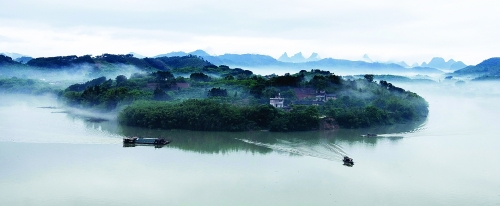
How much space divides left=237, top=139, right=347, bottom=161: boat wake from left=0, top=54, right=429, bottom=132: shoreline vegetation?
1.58 metres

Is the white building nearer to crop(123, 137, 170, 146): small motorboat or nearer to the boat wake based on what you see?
the boat wake

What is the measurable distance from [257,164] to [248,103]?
6.34 m

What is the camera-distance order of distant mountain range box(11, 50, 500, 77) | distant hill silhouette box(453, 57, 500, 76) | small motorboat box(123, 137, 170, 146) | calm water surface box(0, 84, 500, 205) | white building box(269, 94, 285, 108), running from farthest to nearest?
distant hill silhouette box(453, 57, 500, 76) → distant mountain range box(11, 50, 500, 77) → white building box(269, 94, 285, 108) → small motorboat box(123, 137, 170, 146) → calm water surface box(0, 84, 500, 205)

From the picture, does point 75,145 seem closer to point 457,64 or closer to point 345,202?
point 345,202

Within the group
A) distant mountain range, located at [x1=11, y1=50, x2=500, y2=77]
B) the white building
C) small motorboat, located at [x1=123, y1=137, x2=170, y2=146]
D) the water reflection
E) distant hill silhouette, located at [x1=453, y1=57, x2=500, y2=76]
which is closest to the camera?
the water reflection

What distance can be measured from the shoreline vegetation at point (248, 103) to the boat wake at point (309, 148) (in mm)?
1577

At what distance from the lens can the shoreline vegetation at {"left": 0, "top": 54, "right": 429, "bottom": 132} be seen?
494 inches

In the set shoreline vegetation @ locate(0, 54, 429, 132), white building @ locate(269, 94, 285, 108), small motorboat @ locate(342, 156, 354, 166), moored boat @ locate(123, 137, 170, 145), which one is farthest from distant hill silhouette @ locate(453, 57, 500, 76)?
moored boat @ locate(123, 137, 170, 145)

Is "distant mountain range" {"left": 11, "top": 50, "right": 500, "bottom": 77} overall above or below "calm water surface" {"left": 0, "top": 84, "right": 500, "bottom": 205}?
above

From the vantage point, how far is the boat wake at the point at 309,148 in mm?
9470

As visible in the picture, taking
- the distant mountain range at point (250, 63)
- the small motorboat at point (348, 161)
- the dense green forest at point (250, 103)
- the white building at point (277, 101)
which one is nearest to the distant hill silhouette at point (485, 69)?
the distant mountain range at point (250, 63)

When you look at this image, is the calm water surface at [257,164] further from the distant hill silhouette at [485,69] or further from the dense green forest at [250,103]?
the distant hill silhouette at [485,69]

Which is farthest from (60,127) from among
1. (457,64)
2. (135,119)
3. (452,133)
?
(457,64)

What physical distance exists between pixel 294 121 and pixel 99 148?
15.9 ft
